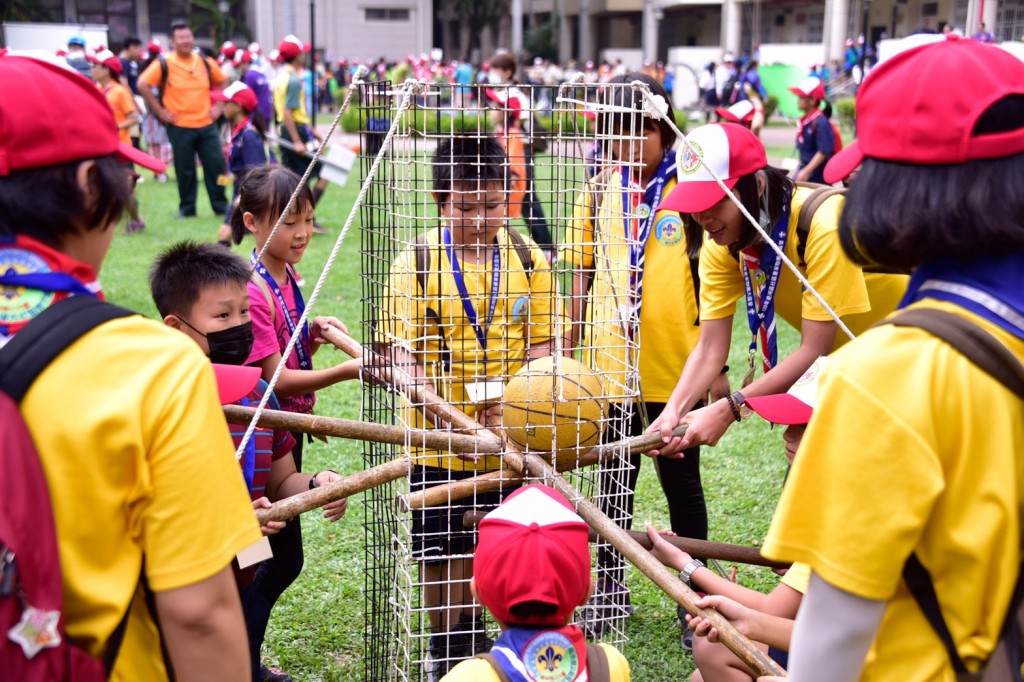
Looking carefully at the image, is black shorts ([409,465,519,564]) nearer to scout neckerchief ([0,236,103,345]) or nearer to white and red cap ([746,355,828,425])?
white and red cap ([746,355,828,425])

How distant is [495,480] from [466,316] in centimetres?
65

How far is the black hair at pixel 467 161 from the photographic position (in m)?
3.06

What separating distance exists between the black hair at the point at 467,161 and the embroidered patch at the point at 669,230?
82cm

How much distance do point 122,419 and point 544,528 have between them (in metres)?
0.91

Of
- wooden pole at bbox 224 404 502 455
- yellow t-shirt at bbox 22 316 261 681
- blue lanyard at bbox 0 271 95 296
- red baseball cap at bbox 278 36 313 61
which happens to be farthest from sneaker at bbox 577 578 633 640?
red baseball cap at bbox 278 36 313 61

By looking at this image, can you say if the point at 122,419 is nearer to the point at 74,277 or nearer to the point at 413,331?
the point at 74,277

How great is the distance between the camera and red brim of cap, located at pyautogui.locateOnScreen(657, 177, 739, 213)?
2.94 metres

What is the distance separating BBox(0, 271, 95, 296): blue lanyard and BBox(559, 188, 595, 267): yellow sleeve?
1.82 m

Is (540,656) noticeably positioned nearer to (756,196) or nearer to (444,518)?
(444,518)

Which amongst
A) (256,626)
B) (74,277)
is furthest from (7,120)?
(256,626)

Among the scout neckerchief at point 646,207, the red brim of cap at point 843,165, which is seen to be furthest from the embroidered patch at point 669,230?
the red brim of cap at point 843,165

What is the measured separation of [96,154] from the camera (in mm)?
1538

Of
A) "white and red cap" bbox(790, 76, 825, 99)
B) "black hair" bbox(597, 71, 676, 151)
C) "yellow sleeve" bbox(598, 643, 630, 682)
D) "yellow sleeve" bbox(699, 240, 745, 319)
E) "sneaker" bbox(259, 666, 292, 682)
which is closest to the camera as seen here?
"yellow sleeve" bbox(598, 643, 630, 682)

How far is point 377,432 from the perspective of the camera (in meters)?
2.74
